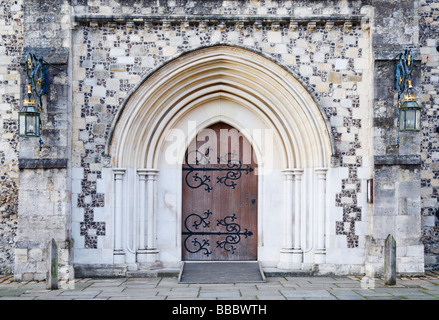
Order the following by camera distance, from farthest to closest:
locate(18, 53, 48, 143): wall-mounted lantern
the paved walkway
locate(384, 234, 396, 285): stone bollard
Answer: locate(18, 53, 48, 143): wall-mounted lantern
locate(384, 234, 396, 285): stone bollard
the paved walkway

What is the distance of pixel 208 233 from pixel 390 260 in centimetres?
285

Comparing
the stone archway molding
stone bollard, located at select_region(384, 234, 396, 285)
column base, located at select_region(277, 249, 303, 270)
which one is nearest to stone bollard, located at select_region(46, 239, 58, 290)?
the stone archway molding

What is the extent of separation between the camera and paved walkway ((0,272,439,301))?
6.17m

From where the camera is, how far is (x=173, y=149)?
8180 millimetres

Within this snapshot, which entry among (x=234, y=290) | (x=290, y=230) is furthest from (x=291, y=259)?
Result: (x=234, y=290)

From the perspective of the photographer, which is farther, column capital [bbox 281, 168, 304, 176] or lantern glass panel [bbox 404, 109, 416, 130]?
column capital [bbox 281, 168, 304, 176]

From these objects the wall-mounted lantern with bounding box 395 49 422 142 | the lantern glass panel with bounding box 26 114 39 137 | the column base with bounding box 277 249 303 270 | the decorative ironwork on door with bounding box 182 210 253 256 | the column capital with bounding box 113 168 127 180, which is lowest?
the column base with bounding box 277 249 303 270

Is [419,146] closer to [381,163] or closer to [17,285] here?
[381,163]

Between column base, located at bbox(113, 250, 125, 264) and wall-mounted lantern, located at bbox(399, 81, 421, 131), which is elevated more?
wall-mounted lantern, located at bbox(399, 81, 421, 131)

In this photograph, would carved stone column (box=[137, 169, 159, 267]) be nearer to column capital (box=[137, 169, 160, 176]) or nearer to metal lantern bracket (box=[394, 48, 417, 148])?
column capital (box=[137, 169, 160, 176])

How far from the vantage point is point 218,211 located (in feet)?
27.0

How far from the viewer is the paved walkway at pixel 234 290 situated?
617 cm

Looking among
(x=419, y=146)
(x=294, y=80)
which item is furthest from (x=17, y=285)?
(x=419, y=146)

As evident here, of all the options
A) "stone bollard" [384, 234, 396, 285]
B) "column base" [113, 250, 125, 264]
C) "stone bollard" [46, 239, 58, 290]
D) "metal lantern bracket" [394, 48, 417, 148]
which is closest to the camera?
"stone bollard" [46, 239, 58, 290]
